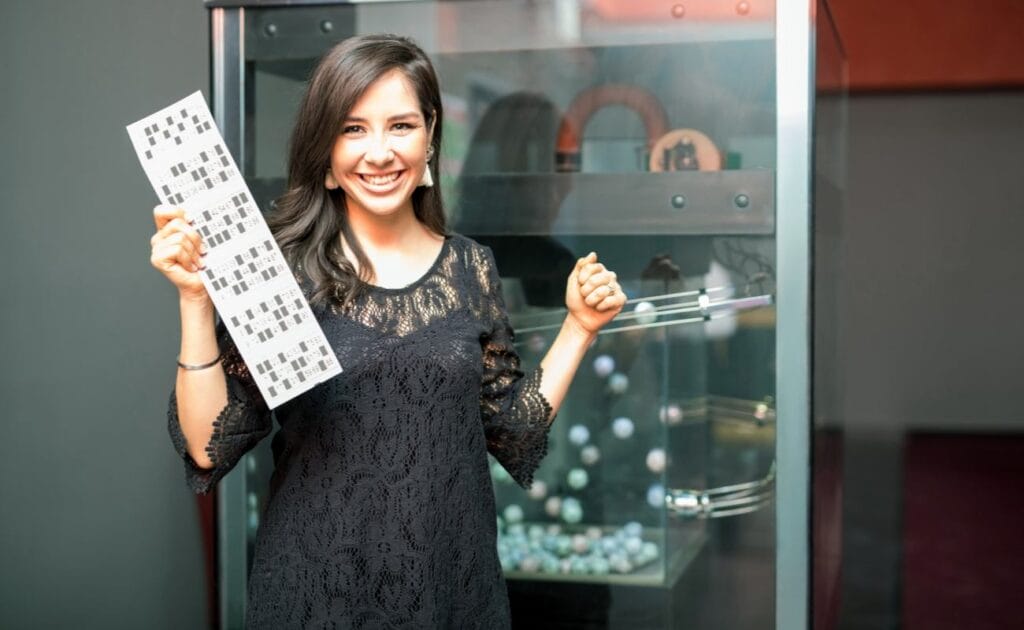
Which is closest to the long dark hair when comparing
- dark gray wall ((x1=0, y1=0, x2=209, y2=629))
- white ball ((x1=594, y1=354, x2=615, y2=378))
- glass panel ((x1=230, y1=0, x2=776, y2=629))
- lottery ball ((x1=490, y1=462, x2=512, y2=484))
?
glass panel ((x1=230, y1=0, x2=776, y2=629))

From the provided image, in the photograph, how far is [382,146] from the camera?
4.66ft

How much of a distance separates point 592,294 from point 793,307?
0.52 metres

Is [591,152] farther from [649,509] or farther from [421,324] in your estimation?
[421,324]

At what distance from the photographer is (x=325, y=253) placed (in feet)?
4.88

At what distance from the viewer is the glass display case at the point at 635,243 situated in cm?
194

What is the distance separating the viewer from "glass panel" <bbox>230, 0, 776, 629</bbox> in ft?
6.57

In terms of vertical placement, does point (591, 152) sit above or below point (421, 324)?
above

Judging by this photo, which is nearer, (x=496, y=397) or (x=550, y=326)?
(x=496, y=397)

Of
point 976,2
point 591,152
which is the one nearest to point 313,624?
point 591,152

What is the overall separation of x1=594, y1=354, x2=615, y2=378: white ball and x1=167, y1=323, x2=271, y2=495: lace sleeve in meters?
0.84

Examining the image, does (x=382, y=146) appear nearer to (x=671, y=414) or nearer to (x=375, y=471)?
(x=375, y=471)

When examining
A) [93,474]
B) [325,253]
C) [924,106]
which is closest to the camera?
[325,253]

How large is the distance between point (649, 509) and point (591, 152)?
23.3 inches

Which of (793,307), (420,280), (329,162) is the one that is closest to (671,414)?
(793,307)
